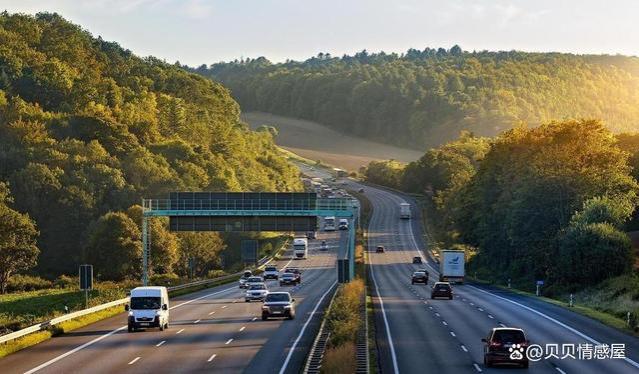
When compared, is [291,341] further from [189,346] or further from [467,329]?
[467,329]

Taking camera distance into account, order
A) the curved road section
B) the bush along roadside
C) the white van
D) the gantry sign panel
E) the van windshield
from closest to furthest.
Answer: the curved road section
the bush along roadside
the white van
the van windshield
the gantry sign panel

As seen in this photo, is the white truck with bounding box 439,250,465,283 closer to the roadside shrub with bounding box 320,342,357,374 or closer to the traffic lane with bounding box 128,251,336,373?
the traffic lane with bounding box 128,251,336,373

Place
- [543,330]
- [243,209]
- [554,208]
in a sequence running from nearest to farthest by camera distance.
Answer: [543,330] → [243,209] → [554,208]

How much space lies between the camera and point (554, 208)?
99.1 metres

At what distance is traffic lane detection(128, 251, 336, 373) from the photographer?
37812 mm

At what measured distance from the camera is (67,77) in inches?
7303

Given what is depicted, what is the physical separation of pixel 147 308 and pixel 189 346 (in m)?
8.06

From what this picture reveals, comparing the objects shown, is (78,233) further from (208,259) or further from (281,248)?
(281,248)

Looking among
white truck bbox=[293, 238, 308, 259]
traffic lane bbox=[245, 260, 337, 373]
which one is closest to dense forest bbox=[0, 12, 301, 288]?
white truck bbox=[293, 238, 308, 259]

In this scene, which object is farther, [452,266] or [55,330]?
[452,266]

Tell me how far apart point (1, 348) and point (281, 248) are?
404 feet

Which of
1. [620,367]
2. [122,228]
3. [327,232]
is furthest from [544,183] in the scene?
[327,232]

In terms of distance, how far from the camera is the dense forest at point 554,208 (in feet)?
275

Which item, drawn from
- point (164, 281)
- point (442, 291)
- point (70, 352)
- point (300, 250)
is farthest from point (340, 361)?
point (300, 250)
